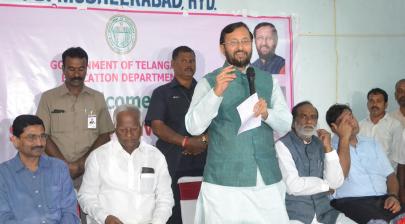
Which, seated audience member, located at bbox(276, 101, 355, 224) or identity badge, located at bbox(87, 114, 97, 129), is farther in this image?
identity badge, located at bbox(87, 114, 97, 129)

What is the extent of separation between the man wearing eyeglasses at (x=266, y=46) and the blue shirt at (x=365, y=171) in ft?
4.75

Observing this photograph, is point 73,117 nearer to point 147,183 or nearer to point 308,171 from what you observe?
point 147,183

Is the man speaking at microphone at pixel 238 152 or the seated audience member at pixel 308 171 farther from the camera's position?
the seated audience member at pixel 308 171

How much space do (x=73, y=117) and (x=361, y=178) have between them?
225 centimetres

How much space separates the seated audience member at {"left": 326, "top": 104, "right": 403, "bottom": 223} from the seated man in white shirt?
135 cm

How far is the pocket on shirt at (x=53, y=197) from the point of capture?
3332 mm

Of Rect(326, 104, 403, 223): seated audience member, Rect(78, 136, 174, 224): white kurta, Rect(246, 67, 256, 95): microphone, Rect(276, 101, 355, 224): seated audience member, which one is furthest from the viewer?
Rect(326, 104, 403, 223): seated audience member

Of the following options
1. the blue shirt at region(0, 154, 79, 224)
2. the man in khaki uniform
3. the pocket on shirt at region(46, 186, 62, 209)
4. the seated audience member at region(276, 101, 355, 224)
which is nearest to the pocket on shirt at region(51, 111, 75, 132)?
the man in khaki uniform

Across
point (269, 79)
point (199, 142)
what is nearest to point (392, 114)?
point (199, 142)

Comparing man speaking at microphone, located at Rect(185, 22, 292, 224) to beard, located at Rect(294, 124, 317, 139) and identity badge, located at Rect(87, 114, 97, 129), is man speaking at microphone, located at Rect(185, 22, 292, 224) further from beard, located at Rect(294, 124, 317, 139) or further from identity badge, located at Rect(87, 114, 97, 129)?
identity badge, located at Rect(87, 114, 97, 129)

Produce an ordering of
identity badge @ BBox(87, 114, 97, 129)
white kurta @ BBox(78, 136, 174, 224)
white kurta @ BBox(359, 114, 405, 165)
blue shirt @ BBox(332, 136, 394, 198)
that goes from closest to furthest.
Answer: white kurta @ BBox(78, 136, 174, 224) < blue shirt @ BBox(332, 136, 394, 198) < identity badge @ BBox(87, 114, 97, 129) < white kurta @ BBox(359, 114, 405, 165)

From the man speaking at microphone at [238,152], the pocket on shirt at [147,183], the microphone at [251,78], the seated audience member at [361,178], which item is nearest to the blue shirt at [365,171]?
the seated audience member at [361,178]

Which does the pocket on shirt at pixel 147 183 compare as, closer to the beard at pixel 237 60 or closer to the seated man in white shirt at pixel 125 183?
the seated man in white shirt at pixel 125 183

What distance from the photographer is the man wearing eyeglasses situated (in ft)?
18.3
